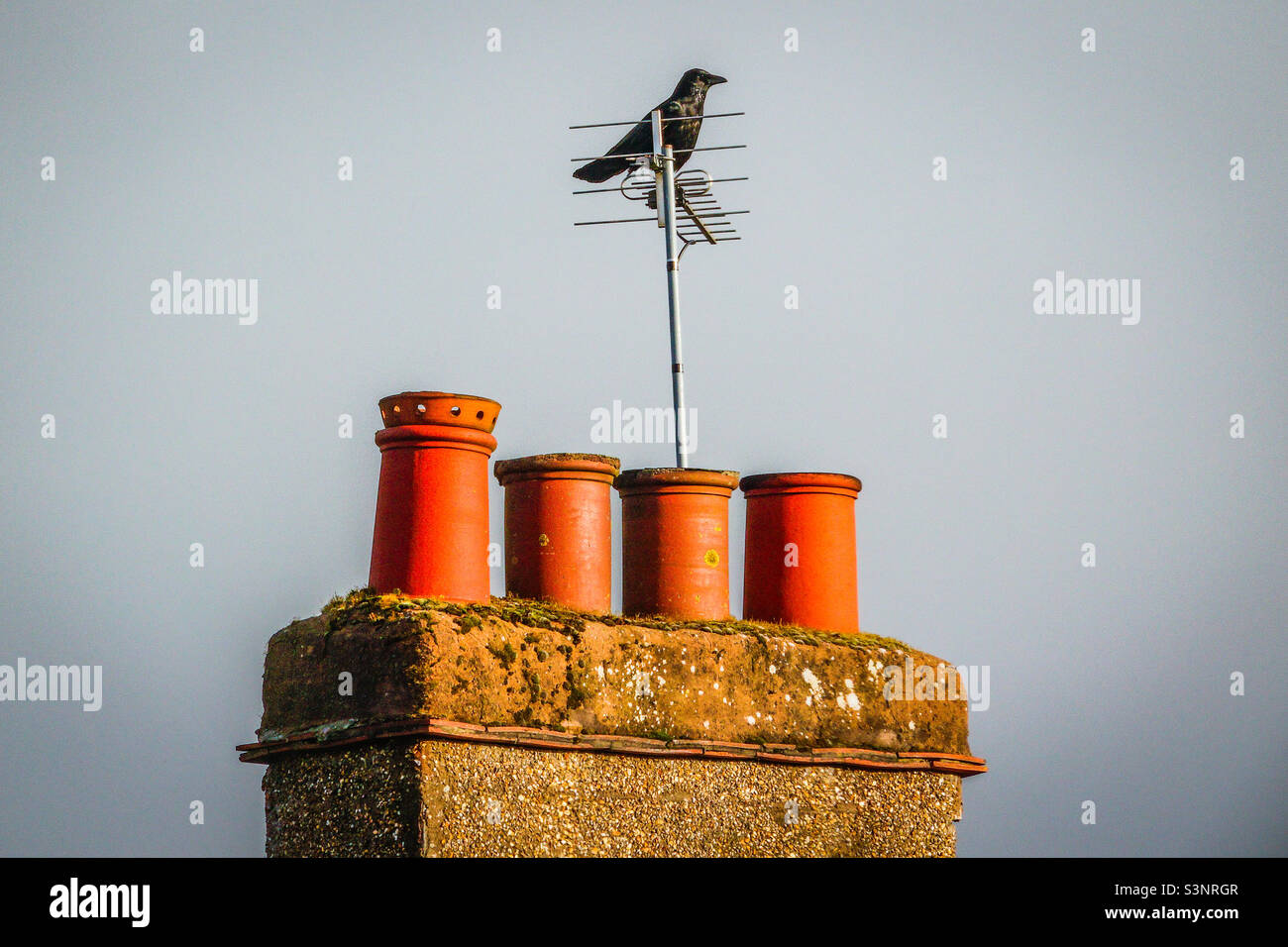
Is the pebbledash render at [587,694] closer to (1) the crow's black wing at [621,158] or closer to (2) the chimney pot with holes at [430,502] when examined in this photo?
(2) the chimney pot with holes at [430,502]

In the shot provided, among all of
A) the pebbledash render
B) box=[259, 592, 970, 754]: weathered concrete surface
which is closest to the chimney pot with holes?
the pebbledash render

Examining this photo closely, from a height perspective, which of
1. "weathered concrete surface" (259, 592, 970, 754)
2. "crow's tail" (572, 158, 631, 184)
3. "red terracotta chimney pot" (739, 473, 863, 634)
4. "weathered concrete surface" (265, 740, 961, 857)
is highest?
"crow's tail" (572, 158, 631, 184)

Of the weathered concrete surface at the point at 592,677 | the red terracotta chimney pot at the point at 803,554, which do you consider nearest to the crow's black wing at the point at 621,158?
the red terracotta chimney pot at the point at 803,554

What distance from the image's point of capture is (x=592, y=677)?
33.9 ft

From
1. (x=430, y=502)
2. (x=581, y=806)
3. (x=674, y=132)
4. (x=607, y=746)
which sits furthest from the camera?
(x=674, y=132)

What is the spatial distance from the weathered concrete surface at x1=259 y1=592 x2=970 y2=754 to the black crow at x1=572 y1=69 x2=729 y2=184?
4203 mm

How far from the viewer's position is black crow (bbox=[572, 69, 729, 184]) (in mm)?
13453

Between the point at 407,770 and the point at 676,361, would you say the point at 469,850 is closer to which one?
the point at 407,770

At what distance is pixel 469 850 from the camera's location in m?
9.41

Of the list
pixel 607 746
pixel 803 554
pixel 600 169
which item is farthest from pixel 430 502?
pixel 600 169

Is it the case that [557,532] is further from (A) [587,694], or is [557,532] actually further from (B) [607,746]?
(B) [607,746]

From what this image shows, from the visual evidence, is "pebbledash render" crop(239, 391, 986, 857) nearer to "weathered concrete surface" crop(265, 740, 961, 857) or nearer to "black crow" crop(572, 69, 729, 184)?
"weathered concrete surface" crop(265, 740, 961, 857)

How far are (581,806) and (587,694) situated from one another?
70 cm

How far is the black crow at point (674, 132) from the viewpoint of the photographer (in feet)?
44.1
